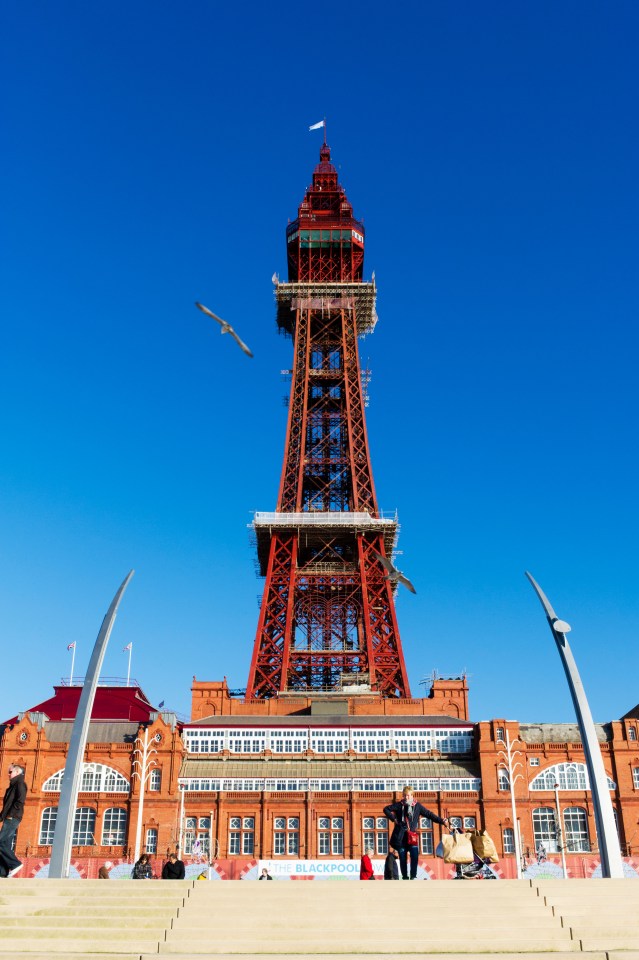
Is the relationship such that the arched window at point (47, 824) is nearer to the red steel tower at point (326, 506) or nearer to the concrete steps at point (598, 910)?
the red steel tower at point (326, 506)

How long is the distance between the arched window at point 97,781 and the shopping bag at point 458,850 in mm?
37803

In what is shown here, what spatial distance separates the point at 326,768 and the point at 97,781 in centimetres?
1311

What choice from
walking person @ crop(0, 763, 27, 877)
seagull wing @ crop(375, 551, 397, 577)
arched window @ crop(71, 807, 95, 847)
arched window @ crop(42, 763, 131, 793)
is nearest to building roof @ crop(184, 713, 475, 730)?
arched window @ crop(42, 763, 131, 793)

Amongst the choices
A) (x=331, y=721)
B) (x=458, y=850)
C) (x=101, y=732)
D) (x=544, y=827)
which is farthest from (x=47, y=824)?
(x=458, y=850)

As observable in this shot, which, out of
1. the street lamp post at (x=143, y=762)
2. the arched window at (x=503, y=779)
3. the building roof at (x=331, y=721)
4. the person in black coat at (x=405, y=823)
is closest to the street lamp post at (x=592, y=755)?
the person in black coat at (x=405, y=823)

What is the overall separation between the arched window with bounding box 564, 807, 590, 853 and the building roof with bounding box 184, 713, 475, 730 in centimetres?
749

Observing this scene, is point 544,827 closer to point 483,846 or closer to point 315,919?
point 483,846

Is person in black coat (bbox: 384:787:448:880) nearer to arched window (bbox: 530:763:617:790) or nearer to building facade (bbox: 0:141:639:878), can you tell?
building facade (bbox: 0:141:639:878)

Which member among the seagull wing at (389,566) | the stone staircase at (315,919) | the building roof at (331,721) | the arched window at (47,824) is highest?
the seagull wing at (389,566)

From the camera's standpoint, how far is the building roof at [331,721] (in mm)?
56034

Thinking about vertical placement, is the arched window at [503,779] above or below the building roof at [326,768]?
below

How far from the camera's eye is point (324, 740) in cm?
5544

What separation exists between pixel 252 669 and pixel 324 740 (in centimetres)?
914

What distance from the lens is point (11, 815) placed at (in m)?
15.7
